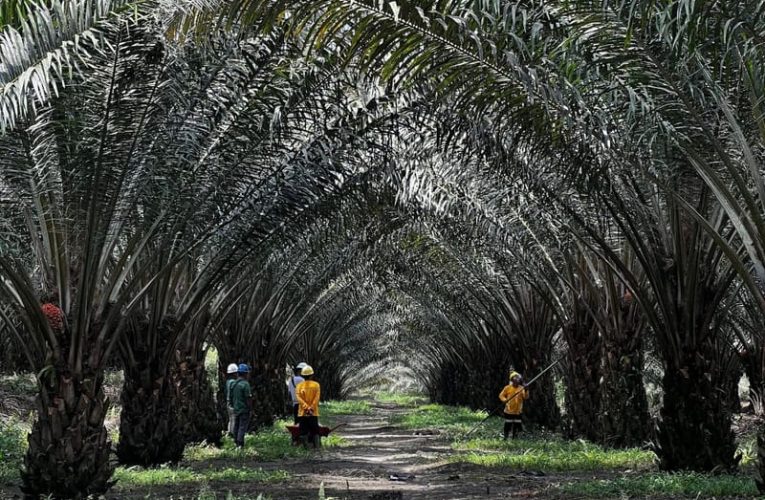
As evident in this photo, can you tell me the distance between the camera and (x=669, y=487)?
9.39 meters

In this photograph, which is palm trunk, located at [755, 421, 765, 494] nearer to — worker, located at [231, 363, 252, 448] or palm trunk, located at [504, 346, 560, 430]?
worker, located at [231, 363, 252, 448]

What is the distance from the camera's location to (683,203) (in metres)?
9.11

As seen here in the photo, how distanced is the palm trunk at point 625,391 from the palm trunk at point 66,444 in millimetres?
7975

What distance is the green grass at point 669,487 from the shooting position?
9047mm

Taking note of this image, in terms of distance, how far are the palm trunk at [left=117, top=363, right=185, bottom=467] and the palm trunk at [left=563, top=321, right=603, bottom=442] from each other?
6.89 metres

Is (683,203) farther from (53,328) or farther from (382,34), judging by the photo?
(53,328)

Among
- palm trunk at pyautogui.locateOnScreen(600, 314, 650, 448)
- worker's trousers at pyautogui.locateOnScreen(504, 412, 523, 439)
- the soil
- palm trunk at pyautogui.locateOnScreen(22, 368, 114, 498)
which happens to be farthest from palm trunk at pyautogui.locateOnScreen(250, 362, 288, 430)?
palm trunk at pyautogui.locateOnScreen(22, 368, 114, 498)

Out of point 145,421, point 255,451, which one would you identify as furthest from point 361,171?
point 255,451

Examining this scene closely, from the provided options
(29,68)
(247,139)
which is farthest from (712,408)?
(29,68)

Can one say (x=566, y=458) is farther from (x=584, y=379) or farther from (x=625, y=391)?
(x=584, y=379)

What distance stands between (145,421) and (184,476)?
147cm

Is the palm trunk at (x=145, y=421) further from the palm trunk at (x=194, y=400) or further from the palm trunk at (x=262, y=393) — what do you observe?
the palm trunk at (x=262, y=393)

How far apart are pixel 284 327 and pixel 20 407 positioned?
626 cm

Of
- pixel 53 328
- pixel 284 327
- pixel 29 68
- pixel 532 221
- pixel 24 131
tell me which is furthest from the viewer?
pixel 284 327
